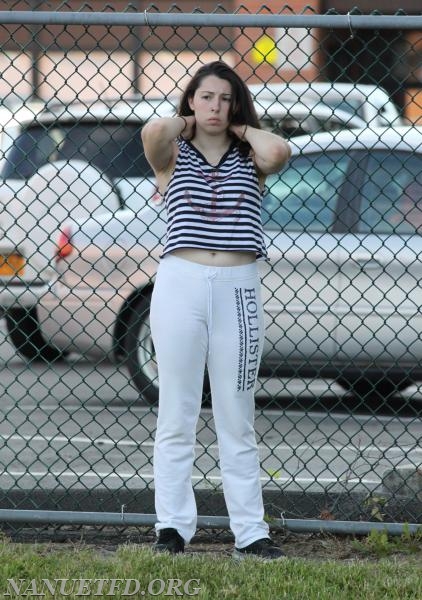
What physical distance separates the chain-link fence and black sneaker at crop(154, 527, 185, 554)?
1.37ft

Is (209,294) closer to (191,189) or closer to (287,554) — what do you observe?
(191,189)

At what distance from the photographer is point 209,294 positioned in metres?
4.77

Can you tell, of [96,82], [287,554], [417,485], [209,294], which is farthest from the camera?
[96,82]

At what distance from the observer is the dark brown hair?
4883 mm

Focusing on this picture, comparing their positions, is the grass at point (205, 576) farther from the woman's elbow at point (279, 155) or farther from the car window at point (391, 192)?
the car window at point (391, 192)

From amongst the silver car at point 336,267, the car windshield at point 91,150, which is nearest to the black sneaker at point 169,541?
the silver car at point 336,267

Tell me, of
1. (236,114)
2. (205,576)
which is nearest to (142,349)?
(236,114)

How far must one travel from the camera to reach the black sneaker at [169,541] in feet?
16.2

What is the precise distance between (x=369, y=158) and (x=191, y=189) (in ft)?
11.8

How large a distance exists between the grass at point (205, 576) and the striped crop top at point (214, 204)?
1.06 m

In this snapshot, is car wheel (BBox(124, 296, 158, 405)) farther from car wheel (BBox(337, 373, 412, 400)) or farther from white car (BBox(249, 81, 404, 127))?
white car (BBox(249, 81, 404, 127))

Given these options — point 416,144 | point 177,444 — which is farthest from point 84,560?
point 416,144

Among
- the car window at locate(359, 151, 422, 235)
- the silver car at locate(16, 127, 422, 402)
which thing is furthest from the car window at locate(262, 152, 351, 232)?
the car window at locate(359, 151, 422, 235)

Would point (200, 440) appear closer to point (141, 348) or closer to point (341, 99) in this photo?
point (141, 348)
